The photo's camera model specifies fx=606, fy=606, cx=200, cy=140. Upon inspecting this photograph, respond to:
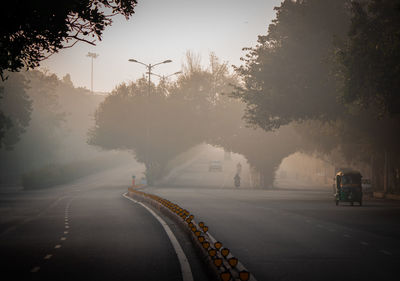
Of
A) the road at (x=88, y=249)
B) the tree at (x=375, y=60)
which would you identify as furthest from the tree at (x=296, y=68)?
the road at (x=88, y=249)

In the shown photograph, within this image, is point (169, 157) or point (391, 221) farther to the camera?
point (169, 157)

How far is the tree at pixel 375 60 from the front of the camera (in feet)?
96.5

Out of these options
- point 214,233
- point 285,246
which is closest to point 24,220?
point 214,233

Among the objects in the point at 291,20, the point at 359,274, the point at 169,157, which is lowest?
the point at 359,274

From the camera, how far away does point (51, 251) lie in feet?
44.6

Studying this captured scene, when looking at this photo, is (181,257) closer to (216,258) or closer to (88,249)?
(88,249)

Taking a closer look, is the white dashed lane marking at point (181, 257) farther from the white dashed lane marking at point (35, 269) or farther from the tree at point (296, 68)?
the tree at point (296, 68)

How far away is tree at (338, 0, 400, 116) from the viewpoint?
29.4 metres

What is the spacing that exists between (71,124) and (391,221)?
14113 cm

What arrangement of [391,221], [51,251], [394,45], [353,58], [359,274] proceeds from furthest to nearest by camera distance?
[353,58]
[394,45]
[391,221]
[51,251]
[359,274]

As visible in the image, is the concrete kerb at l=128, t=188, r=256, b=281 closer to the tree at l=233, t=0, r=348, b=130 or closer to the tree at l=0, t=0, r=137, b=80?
the tree at l=0, t=0, r=137, b=80

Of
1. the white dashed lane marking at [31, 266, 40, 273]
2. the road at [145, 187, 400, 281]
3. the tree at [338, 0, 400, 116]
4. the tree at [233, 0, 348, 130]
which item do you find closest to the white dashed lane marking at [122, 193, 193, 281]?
the road at [145, 187, 400, 281]

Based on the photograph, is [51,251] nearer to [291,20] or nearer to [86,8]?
[86,8]

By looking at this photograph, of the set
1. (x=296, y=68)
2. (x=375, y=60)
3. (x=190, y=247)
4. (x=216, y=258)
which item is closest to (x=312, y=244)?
(x=190, y=247)
